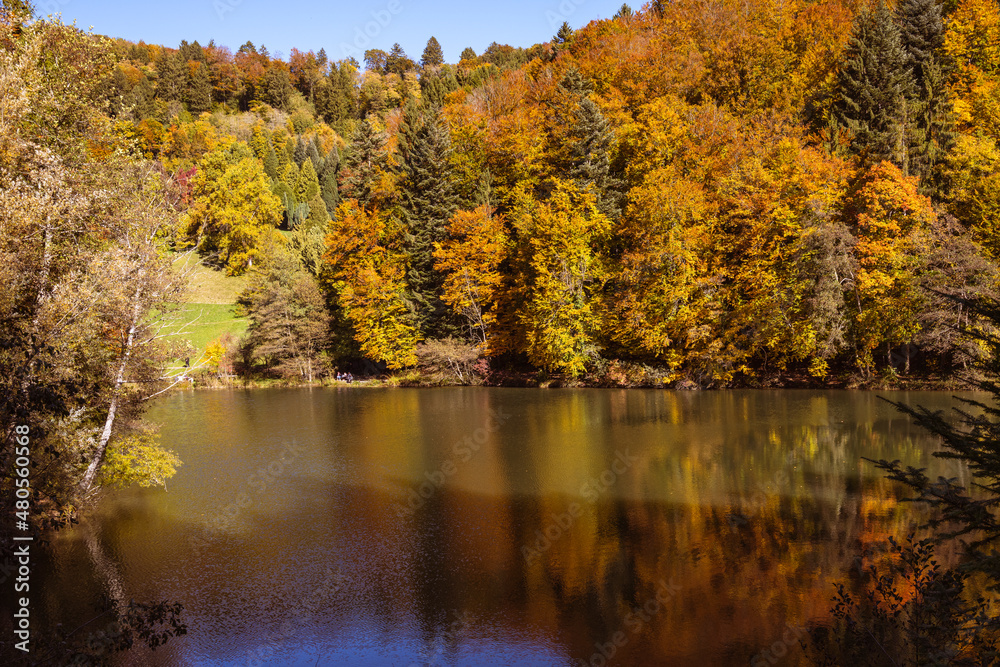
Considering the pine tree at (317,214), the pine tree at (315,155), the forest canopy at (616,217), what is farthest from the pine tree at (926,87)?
the pine tree at (315,155)

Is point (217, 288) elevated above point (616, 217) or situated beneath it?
situated beneath

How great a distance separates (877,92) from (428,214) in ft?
85.5

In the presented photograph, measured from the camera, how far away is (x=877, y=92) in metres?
34.2

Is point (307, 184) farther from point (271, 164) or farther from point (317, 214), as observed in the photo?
point (317, 214)

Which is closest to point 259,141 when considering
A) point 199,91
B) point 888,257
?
point 199,91

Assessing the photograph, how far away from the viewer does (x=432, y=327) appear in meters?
43.9

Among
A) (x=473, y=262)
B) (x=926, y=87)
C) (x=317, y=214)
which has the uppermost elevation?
(x=317, y=214)

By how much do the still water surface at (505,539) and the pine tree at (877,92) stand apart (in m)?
14.0

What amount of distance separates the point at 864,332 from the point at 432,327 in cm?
2470

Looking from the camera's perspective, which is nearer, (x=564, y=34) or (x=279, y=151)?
(x=564, y=34)

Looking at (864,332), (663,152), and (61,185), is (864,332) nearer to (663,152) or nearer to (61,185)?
(663,152)

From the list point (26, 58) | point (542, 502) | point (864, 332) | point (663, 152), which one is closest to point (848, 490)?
point (542, 502)

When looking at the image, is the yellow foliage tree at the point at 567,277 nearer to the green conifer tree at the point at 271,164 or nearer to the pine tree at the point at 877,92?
the pine tree at the point at 877,92

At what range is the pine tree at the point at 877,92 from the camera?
33.2m
